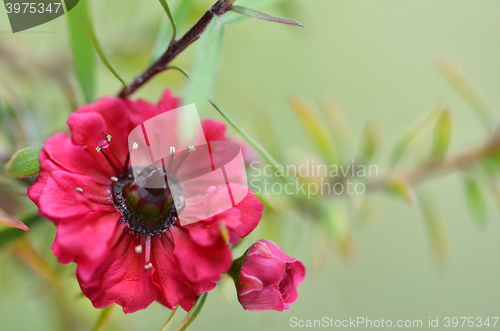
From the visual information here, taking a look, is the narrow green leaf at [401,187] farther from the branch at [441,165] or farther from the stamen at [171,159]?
the stamen at [171,159]

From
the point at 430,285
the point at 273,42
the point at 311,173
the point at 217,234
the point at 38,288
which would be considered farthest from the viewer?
the point at 273,42

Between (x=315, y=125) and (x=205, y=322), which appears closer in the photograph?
(x=315, y=125)

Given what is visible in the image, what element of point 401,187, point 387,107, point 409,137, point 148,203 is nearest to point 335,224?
point 401,187

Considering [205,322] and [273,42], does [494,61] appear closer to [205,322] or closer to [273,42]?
[273,42]

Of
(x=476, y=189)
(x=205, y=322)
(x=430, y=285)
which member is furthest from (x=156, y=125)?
(x=430, y=285)

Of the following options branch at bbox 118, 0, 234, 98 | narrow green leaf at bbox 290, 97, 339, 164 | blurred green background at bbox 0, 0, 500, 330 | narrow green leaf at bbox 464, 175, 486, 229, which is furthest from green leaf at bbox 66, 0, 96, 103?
blurred green background at bbox 0, 0, 500, 330

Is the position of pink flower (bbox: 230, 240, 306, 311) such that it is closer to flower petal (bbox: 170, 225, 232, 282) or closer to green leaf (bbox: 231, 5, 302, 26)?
flower petal (bbox: 170, 225, 232, 282)
